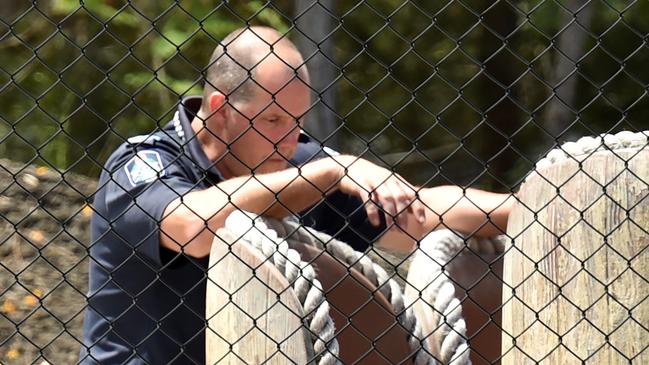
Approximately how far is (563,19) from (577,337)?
3.34 meters

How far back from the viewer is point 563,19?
6.40 metres

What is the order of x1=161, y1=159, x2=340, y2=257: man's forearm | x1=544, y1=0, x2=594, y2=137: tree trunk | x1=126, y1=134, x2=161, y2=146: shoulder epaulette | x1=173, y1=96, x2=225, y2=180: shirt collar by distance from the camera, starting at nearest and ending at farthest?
1. x1=161, y1=159, x2=340, y2=257: man's forearm
2. x1=126, y1=134, x2=161, y2=146: shoulder epaulette
3. x1=173, y1=96, x2=225, y2=180: shirt collar
4. x1=544, y1=0, x2=594, y2=137: tree trunk

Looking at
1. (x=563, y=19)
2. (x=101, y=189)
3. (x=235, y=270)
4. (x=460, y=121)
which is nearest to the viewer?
(x=235, y=270)

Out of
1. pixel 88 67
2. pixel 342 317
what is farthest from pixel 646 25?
pixel 342 317

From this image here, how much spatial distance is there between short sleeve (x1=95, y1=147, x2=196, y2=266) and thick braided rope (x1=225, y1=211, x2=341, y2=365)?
206 millimetres

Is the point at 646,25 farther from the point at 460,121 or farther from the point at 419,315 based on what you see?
the point at 419,315

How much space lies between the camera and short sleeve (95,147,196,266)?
11.1ft

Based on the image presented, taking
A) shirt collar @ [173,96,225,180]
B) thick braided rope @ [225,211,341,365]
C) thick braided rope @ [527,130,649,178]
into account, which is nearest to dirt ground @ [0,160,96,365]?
shirt collar @ [173,96,225,180]

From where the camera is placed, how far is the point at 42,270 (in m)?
5.58

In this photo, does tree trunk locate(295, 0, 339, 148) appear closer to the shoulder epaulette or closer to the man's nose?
the man's nose

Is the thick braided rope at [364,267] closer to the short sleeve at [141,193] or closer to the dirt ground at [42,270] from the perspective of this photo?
the short sleeve at [141,193]

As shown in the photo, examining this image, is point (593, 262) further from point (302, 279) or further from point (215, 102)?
point (215, 102)

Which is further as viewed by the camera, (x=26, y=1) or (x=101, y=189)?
(x=26, y=1)

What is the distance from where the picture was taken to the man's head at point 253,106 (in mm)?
3592
